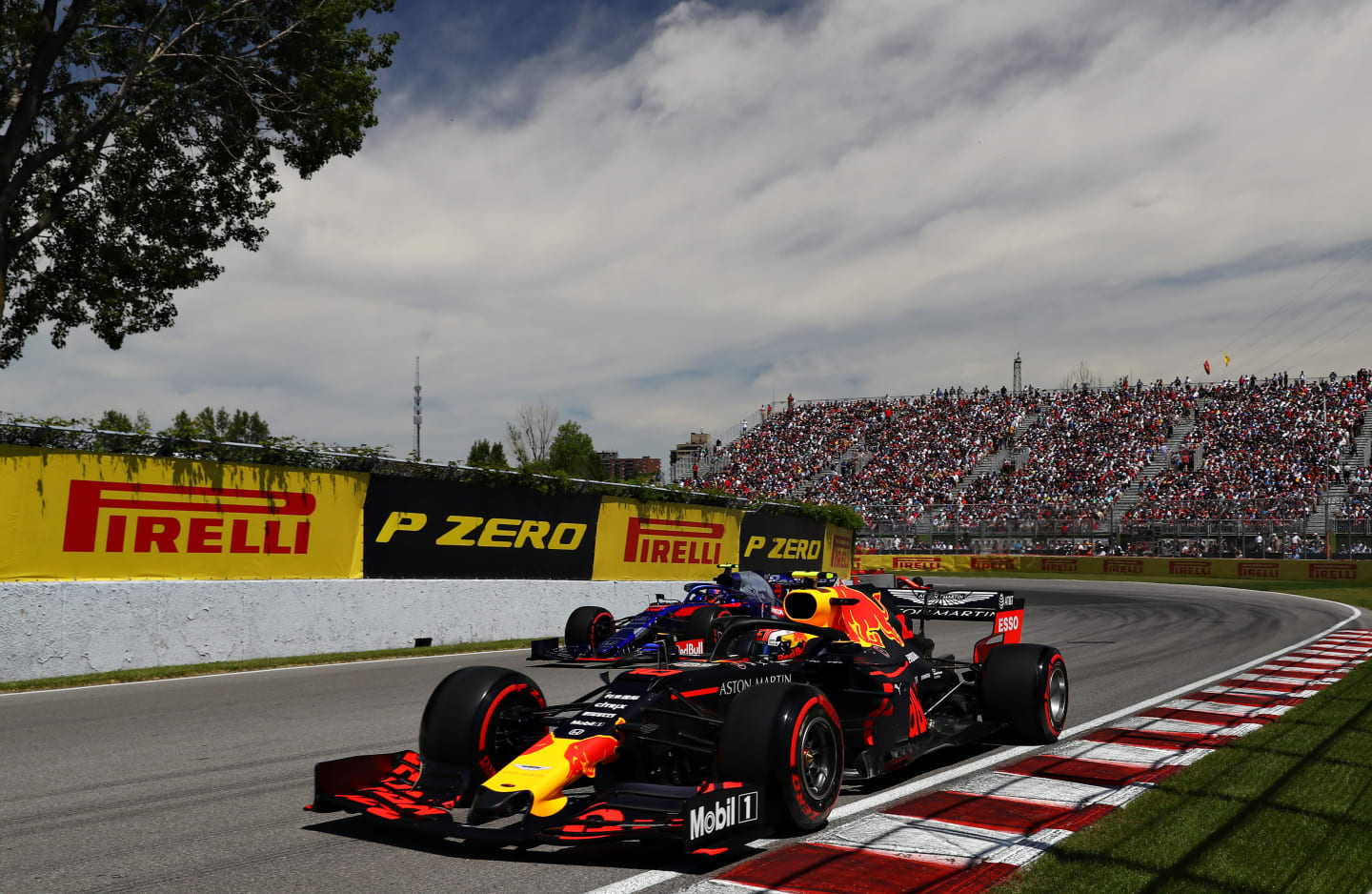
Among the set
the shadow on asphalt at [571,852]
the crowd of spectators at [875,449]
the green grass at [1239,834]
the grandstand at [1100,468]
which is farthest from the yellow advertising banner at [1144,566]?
the shadow on asphalt at [571,852]

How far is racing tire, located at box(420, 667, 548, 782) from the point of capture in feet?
17.2

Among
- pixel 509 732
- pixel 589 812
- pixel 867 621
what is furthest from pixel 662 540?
pixel 589 812

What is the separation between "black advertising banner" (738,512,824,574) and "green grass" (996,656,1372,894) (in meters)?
17.6

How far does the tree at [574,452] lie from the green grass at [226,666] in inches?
2149

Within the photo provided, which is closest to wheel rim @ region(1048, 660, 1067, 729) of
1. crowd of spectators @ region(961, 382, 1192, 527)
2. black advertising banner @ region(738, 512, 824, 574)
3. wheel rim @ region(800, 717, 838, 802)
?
wheel rim @ region(800, 717, 838, 802)

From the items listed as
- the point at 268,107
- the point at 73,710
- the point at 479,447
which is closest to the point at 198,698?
the point at 73,710

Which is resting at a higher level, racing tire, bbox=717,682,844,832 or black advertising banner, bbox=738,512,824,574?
black advertising banner, bbox=738,512,824,574

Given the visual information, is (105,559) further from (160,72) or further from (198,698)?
(160,72)

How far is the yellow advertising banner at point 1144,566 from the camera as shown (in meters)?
34.0

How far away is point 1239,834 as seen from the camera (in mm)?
4973

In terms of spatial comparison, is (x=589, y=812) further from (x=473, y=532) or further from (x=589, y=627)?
(x=473, y=532)

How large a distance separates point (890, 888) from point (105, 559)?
36.4 ft

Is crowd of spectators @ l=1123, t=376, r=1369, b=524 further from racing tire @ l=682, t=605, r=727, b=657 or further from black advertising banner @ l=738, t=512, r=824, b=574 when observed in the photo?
racing tire @ l=682, t=605, r=727, b=657

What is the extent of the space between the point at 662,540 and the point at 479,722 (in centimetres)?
1645
